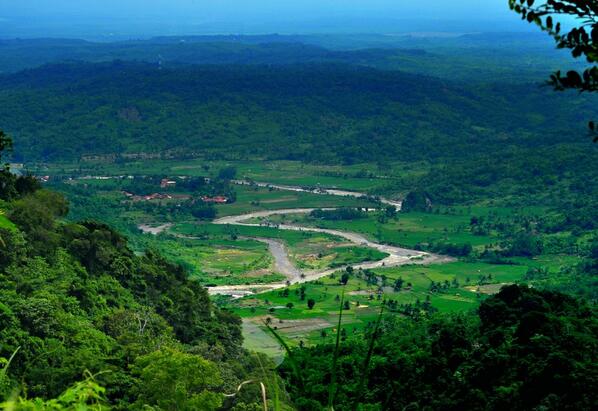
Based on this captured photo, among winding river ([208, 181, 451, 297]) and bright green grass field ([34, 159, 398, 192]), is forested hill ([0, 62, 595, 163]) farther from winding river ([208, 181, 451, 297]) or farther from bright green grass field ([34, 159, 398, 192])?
winding river ([208, 181, 451, 297])

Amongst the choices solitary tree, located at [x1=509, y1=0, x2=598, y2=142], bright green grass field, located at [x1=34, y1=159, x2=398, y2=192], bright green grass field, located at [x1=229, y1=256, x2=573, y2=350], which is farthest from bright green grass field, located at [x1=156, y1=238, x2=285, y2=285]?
solitary tree, located at [x1=509, y1=0, x2=598, y2=142]

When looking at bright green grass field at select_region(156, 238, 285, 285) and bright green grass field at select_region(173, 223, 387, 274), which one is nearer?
bright green grass field at select_region(156, 238, 285, 285)

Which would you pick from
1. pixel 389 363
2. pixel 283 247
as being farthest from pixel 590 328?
pixel 283 247

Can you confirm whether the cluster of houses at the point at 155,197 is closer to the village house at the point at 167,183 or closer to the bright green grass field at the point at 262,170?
the village house at the point at 167,183

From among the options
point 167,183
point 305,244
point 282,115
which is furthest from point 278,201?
point 282,115

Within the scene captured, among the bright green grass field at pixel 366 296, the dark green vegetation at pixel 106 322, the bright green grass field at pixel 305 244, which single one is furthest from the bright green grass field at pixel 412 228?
the dark green vegetation at pixel 106 322

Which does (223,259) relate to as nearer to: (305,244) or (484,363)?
(305,244)
